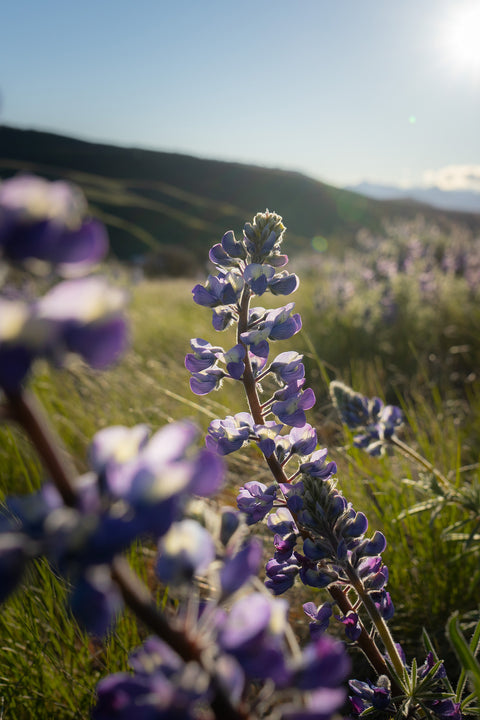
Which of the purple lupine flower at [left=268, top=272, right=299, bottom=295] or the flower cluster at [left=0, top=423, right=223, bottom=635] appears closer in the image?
the flower cluster at [left=0, top=423, right=223, bottom=635]

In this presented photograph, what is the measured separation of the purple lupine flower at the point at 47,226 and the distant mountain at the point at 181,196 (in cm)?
2670

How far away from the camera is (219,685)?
1.46ft

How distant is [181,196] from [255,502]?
176ft

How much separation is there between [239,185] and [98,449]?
194 ft

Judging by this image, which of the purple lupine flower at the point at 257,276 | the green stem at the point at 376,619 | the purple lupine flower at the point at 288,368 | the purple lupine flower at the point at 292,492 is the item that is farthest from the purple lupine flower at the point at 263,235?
the green stem at the point at 376,619

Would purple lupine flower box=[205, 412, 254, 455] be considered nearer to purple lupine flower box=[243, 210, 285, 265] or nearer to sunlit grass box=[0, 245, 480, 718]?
sunlit grass box=[0, 245, 480, 718]

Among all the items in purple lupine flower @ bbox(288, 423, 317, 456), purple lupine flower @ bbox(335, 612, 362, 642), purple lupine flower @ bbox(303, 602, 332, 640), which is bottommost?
purple lupine flower @ bbox(303, 602, 332, 640)

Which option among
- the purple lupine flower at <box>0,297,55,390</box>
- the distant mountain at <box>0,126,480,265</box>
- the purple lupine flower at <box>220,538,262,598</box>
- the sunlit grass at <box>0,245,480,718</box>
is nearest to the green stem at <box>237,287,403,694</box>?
the sunlit grass at <box>0,245,480,718</box>

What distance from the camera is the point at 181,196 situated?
51.4m

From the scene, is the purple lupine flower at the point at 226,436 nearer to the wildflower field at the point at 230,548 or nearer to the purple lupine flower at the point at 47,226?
the wildflower field at the point at 230,548

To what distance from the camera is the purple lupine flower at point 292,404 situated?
1.02 meters

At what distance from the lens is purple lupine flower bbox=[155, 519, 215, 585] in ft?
1.48

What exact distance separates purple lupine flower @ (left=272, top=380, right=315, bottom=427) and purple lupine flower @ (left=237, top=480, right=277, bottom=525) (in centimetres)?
14

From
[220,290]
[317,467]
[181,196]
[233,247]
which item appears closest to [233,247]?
[233,247]
